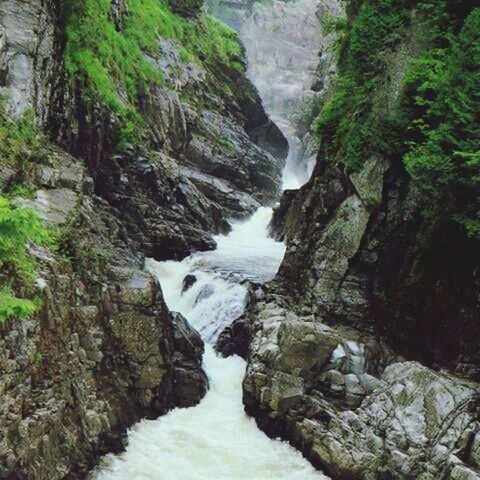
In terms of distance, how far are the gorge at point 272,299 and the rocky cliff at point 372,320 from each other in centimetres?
5

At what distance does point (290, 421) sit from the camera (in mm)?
13711

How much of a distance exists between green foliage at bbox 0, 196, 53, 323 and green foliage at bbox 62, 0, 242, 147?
1344cm

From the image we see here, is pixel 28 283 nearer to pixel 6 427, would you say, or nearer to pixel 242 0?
pixel 6 427

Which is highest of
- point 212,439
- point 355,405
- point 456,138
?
point 456,138

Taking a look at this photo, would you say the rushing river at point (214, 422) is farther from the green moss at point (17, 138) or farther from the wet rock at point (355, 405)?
the green moss at point (17, 138)

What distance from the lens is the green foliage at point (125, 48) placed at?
22.2 meters

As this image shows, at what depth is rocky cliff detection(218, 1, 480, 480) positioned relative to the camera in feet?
39.4

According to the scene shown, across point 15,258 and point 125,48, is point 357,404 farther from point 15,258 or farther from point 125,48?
point 125,48

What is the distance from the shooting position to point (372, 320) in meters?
16.0

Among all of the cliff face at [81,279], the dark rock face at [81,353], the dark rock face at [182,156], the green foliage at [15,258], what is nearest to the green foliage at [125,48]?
the cliff face at [81,279]

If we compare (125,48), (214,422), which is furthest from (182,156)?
(214,422)

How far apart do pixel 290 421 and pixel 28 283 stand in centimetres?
789

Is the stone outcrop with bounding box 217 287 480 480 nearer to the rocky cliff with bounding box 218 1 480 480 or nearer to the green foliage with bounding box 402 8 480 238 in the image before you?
the rocky cliff with bounding box 218 1 480 480

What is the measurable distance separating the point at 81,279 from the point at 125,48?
2276cm
